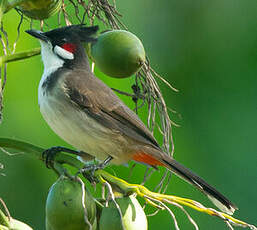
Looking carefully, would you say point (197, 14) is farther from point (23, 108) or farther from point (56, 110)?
point (56, 110)

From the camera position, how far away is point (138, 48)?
1993 mm

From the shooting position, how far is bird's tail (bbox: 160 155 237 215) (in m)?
2.14

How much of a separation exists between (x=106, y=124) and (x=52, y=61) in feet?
1.03

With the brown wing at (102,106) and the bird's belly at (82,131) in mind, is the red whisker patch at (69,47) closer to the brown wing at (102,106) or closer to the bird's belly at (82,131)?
the brown wing at (102,106)

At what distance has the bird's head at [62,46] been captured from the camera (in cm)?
240

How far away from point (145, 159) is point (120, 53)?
21.8 inches

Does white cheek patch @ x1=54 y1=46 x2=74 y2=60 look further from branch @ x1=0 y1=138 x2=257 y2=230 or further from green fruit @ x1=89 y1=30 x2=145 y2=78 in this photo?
branch @ x1=0 y1=138 x2=257 y2=230

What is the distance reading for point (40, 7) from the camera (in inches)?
76.7

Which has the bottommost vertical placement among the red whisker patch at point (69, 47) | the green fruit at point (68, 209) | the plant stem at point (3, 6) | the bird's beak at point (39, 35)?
the green fruit at point (68, 209)

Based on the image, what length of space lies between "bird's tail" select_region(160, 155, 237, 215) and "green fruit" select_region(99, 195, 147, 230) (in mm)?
492

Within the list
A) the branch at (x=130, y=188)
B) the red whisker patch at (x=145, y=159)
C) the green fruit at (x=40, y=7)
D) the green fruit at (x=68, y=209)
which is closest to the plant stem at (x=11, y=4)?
the green fruit at (x=40, y=7)

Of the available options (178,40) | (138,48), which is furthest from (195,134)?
(138,48)

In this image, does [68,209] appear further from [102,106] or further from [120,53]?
[102,106]

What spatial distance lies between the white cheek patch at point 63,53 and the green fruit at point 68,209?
3.07ft
